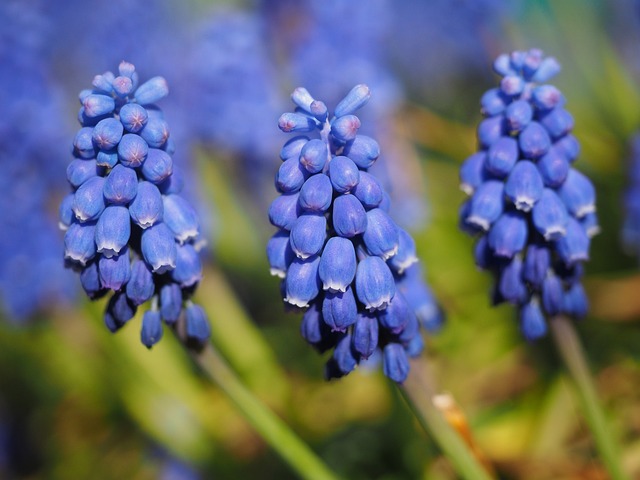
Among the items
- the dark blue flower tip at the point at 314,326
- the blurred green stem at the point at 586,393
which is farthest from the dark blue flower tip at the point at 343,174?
the blurred green stem at the point at 586,393

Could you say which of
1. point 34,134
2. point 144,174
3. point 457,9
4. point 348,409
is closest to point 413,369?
point 144,174

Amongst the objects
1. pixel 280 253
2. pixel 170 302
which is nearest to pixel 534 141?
pixel 280 253

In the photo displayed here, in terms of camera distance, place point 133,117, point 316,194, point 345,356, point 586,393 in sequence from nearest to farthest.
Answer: point 316,194, point 133,117, point 345,356, point 586,393

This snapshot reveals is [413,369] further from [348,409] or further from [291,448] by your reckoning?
[348,409]

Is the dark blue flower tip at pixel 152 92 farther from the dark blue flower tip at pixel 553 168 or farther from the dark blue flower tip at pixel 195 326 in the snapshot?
→ the dark blue flower tip at pixel 553 168

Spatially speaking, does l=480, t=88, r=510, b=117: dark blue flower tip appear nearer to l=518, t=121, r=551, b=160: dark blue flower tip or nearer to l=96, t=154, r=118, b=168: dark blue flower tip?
l=518, t=121, r=551, b=160: dark blue flower tip

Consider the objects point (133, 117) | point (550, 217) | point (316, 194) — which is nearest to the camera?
point (316, 194)

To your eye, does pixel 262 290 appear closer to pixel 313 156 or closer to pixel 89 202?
pixel 89 202
